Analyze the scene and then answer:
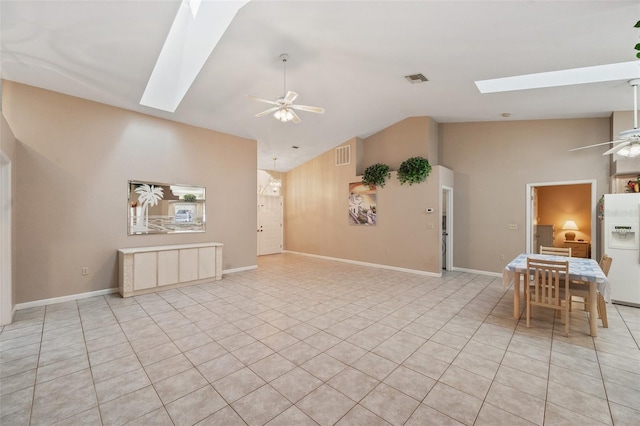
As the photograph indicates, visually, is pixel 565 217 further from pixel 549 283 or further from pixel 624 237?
pixel 549 283

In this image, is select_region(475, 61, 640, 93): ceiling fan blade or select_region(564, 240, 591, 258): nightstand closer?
select_region(475, 61, 640, 93): ceiling fan blade

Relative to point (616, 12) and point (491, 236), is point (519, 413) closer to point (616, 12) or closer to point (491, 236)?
point (616, 12)

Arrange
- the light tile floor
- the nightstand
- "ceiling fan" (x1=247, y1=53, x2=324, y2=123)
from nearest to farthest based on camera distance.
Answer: the light tile floor
"ceiling fan" (x1=247, y1=53, x2=324, y2=123)
the nightstand

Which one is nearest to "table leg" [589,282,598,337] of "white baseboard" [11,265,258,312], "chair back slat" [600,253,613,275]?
"chair back slat" [600,253,613,275]

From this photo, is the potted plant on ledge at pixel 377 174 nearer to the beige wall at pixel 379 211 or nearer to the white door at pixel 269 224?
the beige wall at pixel 379 211

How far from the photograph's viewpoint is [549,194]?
840cm

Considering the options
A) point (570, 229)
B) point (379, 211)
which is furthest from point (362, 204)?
point (570, 229)

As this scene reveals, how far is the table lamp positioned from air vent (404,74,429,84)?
22.0 ft

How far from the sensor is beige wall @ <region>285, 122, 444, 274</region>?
6648 millimetres

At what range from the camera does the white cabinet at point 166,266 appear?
479 cm

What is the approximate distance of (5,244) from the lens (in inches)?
143

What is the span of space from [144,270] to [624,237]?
814 cm

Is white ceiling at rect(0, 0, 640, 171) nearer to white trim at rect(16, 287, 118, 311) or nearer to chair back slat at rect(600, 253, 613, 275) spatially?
chair back slat at rect(600, 253, 613, 275)

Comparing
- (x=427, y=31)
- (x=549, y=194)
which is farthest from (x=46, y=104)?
(x=549, y=194)
